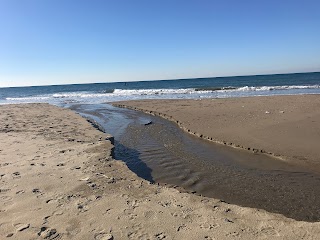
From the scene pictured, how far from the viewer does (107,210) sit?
14.0ft

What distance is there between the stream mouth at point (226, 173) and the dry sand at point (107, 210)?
0.98m

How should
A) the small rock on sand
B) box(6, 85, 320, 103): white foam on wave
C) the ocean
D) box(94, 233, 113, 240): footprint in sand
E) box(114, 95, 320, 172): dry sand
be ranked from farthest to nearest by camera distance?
the ocean, box(6, 85, 320, 103): white foam on wave, box(114, 95, 320, 172): dry sand, the small rock on sand, box(94, 233, 113, 240): footprint in sand

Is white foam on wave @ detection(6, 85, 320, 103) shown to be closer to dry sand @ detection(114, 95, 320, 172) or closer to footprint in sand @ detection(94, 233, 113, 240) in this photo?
dry sand @ detection(114, 95, 320, 172)

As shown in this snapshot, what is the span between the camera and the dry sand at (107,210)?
3.65 metres

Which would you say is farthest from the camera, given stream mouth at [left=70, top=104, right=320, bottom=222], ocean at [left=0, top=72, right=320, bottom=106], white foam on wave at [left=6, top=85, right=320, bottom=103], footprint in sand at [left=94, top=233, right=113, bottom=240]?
ocean at [left=0, top=72, right=320, bottom=106]

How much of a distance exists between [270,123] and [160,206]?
8457 mm

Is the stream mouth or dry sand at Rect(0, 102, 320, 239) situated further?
the stream mouth

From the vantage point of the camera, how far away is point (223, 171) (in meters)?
6.96

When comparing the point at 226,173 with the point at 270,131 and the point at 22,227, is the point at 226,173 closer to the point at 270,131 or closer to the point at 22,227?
the point at 270,131

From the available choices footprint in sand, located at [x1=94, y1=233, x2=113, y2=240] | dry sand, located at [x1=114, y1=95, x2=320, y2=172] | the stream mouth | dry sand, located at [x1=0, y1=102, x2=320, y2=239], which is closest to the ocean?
dry sand, located at [x1=114, y1=95, x2=320, y2=172]

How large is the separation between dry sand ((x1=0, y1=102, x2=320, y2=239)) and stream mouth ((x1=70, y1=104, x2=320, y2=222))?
3.22 feet

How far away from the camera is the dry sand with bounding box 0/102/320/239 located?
144 inches

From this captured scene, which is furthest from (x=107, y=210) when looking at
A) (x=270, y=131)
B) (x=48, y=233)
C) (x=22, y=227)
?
(x=270, y=131)

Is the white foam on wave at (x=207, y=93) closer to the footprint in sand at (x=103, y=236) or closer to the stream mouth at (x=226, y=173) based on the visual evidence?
the stream mouth at (x=226, y=173)
